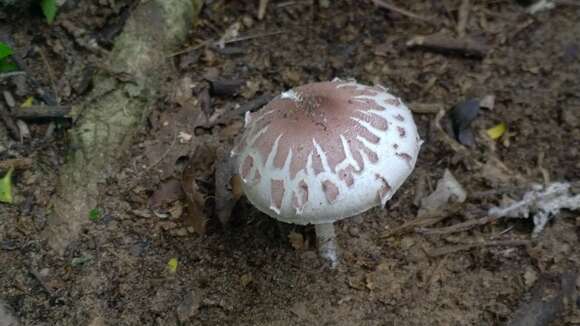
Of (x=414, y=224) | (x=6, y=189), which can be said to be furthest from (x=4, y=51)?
(x=414, y=224)

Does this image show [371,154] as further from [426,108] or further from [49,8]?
[49,8]

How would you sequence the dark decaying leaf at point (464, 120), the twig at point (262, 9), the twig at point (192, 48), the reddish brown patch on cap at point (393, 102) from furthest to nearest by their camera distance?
the twig at point (262, 9) < the twig at point (192, 48) < the dark decaying leaf at point (464, 120) < the reddish brown patch on cap at point (393, 102)

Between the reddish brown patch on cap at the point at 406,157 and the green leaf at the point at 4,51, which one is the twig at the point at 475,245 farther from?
the green leaf at the point at 4,51

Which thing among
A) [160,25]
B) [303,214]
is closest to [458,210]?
[303,214]

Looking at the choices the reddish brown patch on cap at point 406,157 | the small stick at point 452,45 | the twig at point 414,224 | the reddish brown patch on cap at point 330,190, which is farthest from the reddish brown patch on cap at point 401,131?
the small stick at point 452,45

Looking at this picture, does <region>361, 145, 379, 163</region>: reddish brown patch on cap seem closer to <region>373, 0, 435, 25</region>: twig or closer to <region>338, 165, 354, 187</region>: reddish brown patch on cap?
<region>338, 165, 354, 187</region>: reddish brown patch on cap

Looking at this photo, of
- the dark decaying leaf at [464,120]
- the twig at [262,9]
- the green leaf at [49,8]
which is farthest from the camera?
the twig at [262,9]
